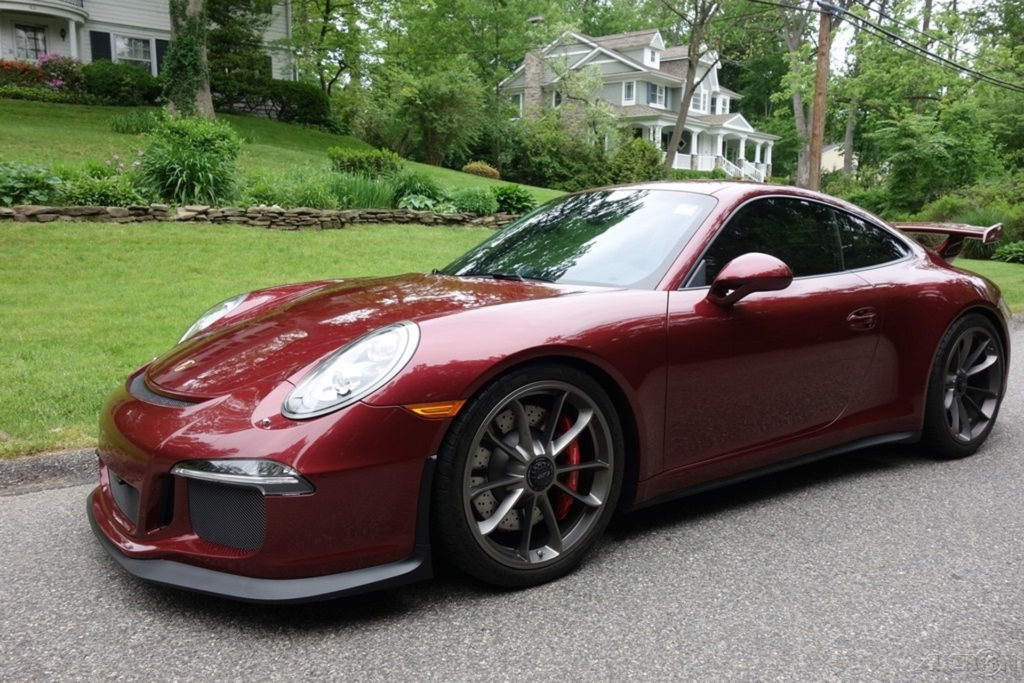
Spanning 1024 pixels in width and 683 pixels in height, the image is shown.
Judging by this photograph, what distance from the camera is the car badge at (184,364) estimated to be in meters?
2.82

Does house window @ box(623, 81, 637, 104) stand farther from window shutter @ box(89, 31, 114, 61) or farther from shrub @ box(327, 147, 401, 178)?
shrub @ box(327, 147, 401, 178)

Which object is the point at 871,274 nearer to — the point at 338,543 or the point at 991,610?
the point at 991,610

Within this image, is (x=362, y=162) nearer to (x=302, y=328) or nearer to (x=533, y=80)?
(x=302, y=328)

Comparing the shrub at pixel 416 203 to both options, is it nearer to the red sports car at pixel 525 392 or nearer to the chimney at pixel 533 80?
the red sports car at pixel 525 392

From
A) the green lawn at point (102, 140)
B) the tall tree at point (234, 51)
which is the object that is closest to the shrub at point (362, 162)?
the green lawn at point (102, 140)

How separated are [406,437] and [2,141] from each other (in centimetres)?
1743

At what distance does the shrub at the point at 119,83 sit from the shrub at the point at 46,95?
401 mm

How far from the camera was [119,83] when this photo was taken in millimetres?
24234

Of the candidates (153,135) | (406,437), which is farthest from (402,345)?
(153,135)

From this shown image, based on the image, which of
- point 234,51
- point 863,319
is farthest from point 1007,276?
point 234,51

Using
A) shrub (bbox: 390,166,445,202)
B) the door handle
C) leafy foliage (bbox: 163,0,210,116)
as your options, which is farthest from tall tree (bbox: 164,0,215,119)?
the door handle

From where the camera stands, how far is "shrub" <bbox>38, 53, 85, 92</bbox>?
24.2 metres

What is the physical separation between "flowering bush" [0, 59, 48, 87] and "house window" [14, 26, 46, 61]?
406cm

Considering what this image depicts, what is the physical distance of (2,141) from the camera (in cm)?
1623
